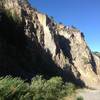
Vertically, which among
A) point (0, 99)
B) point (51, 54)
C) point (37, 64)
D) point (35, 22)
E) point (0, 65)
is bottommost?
point (0, 99)

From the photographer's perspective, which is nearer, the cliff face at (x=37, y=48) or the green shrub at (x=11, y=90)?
the green shrub at (x=11, y=90)

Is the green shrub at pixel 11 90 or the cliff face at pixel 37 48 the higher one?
the cliff face at pixel 37 48

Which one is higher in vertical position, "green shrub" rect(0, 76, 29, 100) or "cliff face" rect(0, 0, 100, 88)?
"cliff face" rect(0, 0, 100, 88)

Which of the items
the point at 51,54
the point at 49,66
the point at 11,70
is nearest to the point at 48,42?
the point at 51,54

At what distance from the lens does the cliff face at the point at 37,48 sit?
5555 cm

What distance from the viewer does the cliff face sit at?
55.6 m

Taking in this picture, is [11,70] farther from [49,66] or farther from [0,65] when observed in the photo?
[49,66]

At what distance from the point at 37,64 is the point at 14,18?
9919 millimetres

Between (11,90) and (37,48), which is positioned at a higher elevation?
(37,48)

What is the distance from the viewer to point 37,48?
2744 inches

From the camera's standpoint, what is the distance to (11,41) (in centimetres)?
5906

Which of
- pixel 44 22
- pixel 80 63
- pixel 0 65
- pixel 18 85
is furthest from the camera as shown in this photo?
pixel 80 63

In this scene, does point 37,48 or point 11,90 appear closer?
point 11,90

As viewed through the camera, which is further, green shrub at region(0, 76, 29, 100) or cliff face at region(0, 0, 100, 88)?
cliff face at region(0, 0, 100, 88)
